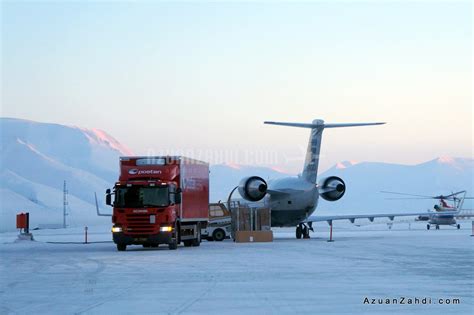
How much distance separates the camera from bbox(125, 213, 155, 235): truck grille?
32.3 m

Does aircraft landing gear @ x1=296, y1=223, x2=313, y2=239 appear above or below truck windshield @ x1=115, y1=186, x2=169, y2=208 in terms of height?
below

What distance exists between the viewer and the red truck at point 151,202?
32.3m

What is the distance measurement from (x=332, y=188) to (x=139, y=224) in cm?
1680

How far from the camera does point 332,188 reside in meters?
46.6

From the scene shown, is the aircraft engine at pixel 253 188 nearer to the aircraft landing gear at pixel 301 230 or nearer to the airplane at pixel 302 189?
the airplane at pixel 302 189

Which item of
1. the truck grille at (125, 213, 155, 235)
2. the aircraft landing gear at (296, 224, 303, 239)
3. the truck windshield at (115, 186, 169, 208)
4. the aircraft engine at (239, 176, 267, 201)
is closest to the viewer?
the truck grille at (125, 213, 155, 235)

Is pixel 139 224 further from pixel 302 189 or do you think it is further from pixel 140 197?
pixel 302 189

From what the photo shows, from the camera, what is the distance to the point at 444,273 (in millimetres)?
20219

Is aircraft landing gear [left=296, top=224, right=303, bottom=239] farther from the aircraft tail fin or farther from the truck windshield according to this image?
the truck windshield

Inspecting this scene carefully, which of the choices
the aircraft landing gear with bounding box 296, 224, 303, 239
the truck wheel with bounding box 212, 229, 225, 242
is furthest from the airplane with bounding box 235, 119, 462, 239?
the truck wheel with bounding box 212, 229, 225, 242

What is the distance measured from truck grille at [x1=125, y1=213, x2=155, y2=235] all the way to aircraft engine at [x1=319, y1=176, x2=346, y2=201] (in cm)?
1621

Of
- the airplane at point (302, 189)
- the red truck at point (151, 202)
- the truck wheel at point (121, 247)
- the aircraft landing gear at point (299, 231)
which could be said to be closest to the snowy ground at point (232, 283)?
the red truck at point (151, 202)

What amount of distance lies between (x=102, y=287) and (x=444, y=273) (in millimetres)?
8194

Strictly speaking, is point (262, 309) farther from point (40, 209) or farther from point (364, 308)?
point (40, 209)
